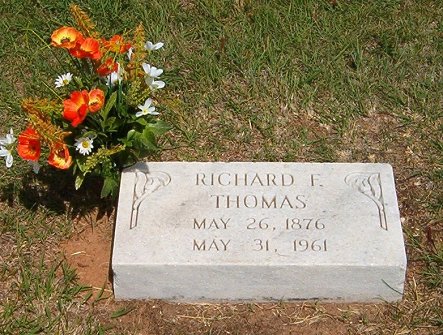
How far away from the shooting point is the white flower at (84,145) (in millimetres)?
3479

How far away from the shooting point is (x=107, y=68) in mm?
3543

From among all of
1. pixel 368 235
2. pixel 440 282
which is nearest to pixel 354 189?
pixel 368 235

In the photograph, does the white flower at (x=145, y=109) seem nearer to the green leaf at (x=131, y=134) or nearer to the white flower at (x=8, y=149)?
the green leaf at (x=131, y=134)

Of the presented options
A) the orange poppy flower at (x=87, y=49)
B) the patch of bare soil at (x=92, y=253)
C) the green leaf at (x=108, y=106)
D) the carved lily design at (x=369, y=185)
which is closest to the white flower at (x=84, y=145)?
the green leaf at (x=108, y=106)

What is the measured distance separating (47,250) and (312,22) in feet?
6.94

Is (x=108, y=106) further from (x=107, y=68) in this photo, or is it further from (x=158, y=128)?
(x=158, y=128)

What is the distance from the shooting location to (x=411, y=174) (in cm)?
412

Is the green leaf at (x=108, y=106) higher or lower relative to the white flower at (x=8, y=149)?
higher

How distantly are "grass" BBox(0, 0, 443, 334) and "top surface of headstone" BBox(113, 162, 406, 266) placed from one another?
0.29 metres

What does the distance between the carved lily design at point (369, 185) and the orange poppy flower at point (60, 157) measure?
1206 mm

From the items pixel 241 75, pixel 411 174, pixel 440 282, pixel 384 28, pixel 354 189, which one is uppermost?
pixel 384 28

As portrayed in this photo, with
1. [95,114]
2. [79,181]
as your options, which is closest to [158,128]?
[95,114]

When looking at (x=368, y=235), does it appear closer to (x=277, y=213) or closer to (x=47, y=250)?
(x=277, y=213)

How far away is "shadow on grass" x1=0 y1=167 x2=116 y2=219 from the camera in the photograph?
3.95 meters
